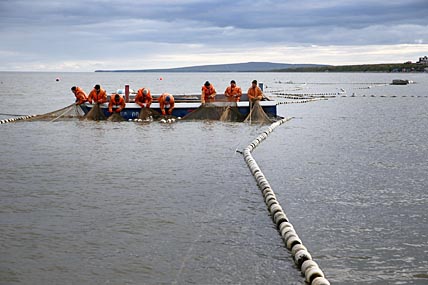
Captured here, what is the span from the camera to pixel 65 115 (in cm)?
2639

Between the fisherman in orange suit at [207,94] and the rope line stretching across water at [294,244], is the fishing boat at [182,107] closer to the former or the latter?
the fisherman in orange suit at [207,94]

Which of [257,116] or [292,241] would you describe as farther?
[257,116]

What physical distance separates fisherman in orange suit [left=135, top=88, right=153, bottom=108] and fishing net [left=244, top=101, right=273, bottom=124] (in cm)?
404

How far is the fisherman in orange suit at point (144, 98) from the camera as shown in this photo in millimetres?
24500

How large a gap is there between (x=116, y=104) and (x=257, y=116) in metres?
5.86

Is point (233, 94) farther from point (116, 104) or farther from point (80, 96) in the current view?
point (80, 96)

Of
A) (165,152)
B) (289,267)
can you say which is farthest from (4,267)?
(165,152)

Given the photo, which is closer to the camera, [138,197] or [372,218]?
[372,218]

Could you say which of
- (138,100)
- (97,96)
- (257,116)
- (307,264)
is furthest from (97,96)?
(307,264)

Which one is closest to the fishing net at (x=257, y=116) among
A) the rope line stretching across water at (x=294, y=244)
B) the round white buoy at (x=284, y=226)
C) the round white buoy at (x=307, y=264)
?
the rope line stretching across water at (x=294, y=244)

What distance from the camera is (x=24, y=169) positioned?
45.3 ft

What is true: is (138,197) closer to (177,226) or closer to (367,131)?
(177,226)

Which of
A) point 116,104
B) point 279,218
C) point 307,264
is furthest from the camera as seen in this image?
point 116,104

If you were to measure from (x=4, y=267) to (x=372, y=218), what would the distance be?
549 cm
